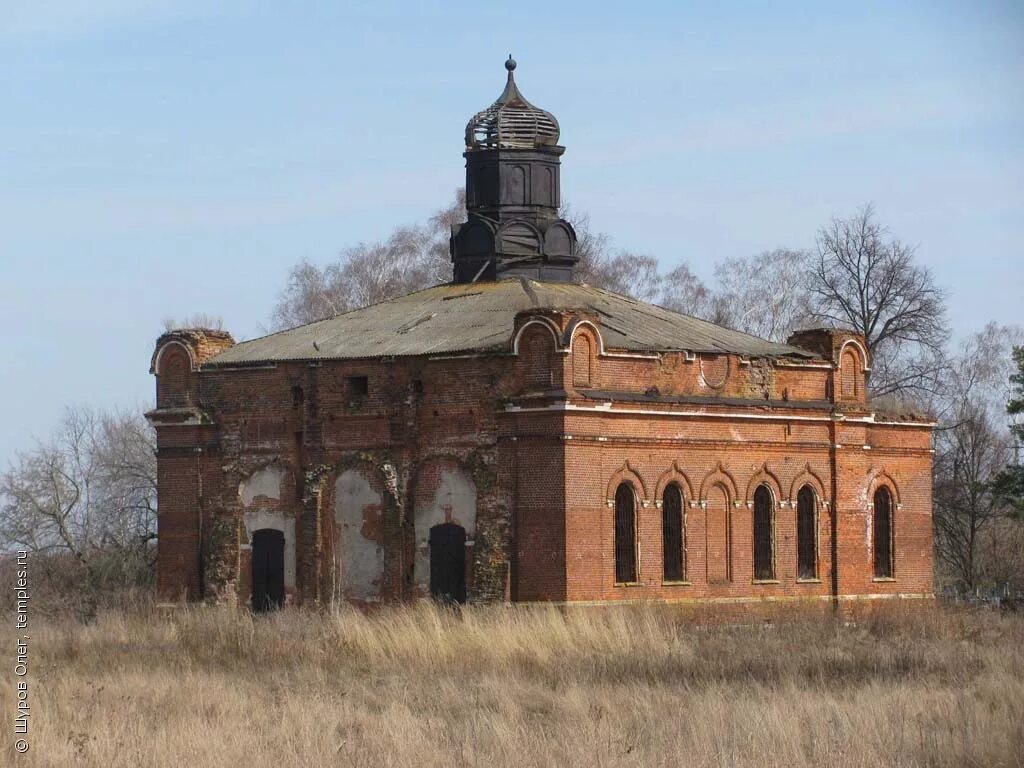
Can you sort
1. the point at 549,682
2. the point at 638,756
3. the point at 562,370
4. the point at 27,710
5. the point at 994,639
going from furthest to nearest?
the point at 562,370
the point at 994,639
the point at 549,682
the point at 27,710
the point at 638,756

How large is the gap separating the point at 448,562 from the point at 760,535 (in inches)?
233

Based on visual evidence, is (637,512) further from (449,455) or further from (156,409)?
(156,409)

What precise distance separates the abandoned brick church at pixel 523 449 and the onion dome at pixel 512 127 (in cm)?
4

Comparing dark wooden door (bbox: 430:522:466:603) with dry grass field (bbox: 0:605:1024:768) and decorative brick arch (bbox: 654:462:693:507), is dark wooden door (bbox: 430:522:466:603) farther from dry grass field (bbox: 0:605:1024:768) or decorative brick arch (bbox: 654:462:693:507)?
decorative brick arch (bbox: 654:462:693:507)

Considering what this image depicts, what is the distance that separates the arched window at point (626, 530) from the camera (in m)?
32.0

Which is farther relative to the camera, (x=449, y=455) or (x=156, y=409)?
(x=156, y=409)

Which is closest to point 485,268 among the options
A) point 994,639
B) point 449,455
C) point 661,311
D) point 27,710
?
point 661,311

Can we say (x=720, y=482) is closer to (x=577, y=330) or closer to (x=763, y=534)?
(x=763, y=534)

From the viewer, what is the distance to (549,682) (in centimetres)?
2386

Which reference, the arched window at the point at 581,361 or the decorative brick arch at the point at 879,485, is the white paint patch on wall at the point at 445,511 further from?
the decorative brick arch at the point at 879,485

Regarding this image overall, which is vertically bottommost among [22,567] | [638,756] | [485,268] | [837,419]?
[638,756]

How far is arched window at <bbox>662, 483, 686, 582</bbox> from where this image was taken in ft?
108

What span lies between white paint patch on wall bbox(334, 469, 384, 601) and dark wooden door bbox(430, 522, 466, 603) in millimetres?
1032

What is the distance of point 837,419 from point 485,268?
7177 millimetres
